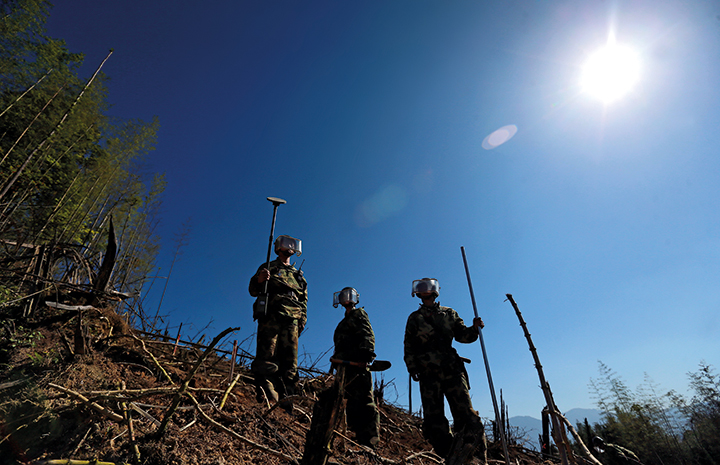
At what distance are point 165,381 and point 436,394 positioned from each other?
3052 mm

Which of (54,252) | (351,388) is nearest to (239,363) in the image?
(351,388)

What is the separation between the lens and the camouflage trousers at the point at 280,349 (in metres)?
3.72

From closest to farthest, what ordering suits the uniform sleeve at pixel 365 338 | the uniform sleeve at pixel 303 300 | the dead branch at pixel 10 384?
the dead branch at pixel 10 384, the uniform sleeve at pixel 365 338, the uniform sleeve at pixel 303 300

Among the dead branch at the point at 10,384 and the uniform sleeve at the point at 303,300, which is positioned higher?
the uniform sleeve at the point at 303,300

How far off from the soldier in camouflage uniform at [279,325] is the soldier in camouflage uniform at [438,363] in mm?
1580

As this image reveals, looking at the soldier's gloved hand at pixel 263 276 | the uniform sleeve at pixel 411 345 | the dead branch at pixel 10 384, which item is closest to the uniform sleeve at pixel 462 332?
the uniform sleeve at pixel 411 345

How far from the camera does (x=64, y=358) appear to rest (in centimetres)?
228

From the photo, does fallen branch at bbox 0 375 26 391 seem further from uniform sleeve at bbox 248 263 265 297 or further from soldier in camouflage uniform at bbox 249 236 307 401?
uniform sleeve at bbox 248 263 265 297

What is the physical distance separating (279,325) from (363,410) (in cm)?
147

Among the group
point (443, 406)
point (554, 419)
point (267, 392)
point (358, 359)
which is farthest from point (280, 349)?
point (554, 419)

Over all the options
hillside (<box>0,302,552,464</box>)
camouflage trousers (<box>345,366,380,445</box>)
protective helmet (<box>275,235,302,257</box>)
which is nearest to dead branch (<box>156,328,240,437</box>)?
hillside (<box>0,302,552,464</box>)

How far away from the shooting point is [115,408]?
66.2 inches

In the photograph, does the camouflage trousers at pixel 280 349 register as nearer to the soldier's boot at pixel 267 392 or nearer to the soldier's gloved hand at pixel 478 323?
the soldier's boot at pixel 267 392

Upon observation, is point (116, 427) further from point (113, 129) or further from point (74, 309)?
point (113, 129)
